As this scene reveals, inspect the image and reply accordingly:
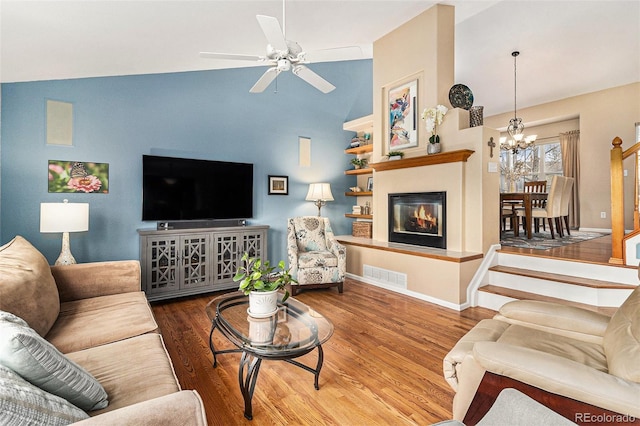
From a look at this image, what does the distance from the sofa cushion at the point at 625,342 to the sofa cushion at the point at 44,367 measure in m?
1.83

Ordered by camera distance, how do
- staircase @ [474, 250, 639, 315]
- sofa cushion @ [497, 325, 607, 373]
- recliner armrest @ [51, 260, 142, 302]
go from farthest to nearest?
staircase @ [474, 250, 639, 315] → recliner armrest @ [51, 260, 142, 302] → sofa cushion @ [497, 325, 607, 373]

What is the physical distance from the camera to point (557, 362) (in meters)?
1.10

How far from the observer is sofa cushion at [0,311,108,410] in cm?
90

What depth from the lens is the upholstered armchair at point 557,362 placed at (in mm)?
1006

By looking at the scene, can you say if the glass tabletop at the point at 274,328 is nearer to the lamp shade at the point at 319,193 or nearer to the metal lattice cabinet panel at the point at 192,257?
the metal lattice cabinet panel at the point at 192,257

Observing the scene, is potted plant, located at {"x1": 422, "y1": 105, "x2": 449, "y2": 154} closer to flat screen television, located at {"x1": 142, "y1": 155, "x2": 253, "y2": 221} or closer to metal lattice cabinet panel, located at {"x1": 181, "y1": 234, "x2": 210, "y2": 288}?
flat screen television, located at {"x1": 142, "y1": 155, "x2": 253, "y2": 221}

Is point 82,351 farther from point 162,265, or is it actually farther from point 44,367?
point 162,265

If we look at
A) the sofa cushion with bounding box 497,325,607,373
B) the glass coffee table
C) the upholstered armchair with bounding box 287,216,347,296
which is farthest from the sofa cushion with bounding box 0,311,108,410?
the upholstered armchair with bounding box 287,216,347,296

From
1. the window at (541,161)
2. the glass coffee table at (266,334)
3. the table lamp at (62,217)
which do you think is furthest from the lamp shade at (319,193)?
the window at (541,161)

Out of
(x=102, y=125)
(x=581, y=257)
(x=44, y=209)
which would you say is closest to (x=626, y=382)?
(x=581, y=257)

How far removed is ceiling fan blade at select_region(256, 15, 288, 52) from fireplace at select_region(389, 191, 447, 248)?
2542 mm

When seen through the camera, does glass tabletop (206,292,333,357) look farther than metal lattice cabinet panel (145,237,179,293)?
No

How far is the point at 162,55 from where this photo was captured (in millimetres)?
3178

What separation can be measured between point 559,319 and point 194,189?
379 cm
